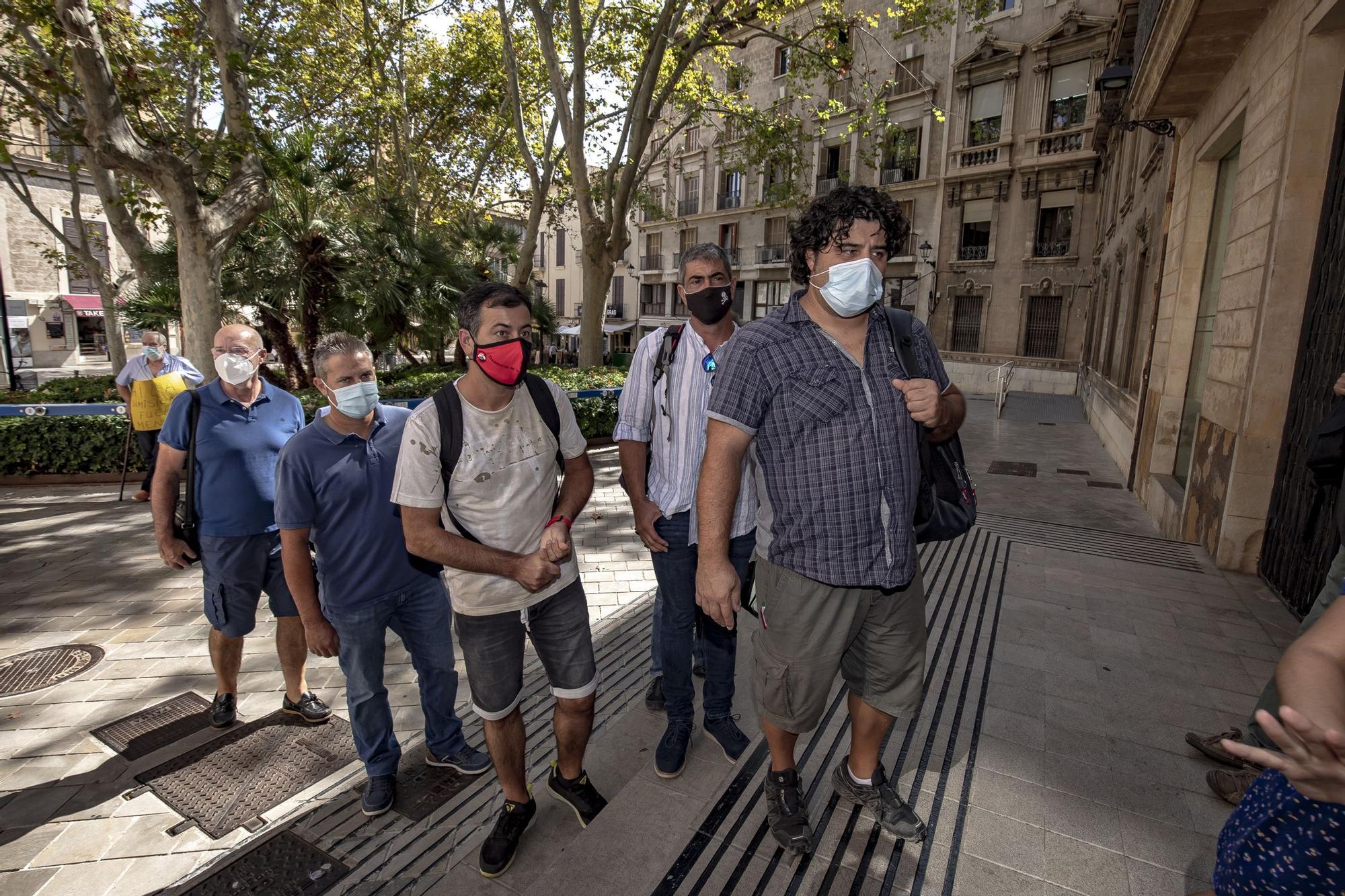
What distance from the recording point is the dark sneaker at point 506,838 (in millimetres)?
2352

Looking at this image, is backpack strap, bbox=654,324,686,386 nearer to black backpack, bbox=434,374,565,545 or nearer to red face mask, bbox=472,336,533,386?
black backpack, bbox=434,374,565,545

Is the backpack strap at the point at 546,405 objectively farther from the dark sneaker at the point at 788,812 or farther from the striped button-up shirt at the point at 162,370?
the striped button-up shirt at the point at 162,370

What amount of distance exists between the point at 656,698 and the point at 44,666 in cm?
375

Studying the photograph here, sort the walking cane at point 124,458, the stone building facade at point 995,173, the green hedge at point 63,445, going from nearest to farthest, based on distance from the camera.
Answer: the walking cane at point 124,458
the green hedge at point 63,445
the stone building facade at point 995,173

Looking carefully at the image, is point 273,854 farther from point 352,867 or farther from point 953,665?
point 953,665

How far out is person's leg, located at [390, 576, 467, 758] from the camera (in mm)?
2926

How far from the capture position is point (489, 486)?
7.76 ft

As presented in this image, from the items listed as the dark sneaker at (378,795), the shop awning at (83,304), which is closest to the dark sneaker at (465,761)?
the dark sneaker at (378,795)

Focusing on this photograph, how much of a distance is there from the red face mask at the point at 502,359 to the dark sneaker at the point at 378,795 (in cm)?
178

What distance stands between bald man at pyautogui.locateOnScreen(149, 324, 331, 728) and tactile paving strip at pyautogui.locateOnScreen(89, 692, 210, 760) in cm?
19

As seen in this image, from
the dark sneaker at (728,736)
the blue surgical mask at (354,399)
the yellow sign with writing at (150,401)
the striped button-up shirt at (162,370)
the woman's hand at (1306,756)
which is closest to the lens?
the woman's hand at (1306,756)

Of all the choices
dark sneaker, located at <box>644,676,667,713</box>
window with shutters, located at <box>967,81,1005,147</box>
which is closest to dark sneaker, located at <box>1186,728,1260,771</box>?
dark sneaker, located at <box>644,676,667,713</box>

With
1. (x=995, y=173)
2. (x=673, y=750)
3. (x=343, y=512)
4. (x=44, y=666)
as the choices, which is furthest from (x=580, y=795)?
(x=995, y=173)

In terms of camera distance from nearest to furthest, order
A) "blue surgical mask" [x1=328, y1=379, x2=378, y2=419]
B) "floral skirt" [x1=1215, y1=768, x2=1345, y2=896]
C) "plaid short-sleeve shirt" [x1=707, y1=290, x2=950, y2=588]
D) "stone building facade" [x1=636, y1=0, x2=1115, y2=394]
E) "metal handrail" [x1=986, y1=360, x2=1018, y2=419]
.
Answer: "floral skirt" [x1=1215, y1=768, x2=1345, y2=896] < "plaid short-sleeve shirt" [x1=707, y1=290, x2=950, y2=588] < "blue surgical mask" [x1=328, y1=379, x2=378, y2=419] < "metal handrail" [x1=986, y1=360, x2=1018, y2=419] < "stone building facade" [x1=636, y1=0, x2=1115, y2=394]
